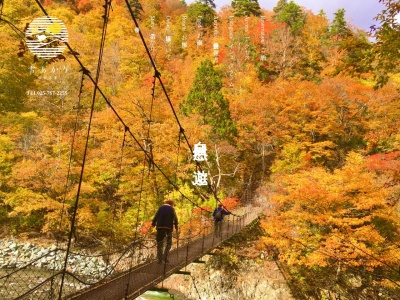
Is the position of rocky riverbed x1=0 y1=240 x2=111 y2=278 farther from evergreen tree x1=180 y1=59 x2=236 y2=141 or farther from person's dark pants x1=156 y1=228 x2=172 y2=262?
person's dark pants x1=156 y1=228 x2=172 y2=262

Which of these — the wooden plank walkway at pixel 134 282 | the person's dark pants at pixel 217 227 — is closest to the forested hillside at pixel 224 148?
the person's dark pants at pixel 217 227

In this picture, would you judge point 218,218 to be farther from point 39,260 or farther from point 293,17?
point 293,17

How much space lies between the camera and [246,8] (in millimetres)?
25812

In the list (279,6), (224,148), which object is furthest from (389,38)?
(279,6)

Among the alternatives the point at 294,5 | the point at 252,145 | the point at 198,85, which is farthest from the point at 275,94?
the point at 294,5

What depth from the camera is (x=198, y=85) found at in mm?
15023

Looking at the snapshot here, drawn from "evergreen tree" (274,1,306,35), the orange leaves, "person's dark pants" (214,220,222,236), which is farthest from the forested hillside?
"person's dark pants" (214,220,222,236)

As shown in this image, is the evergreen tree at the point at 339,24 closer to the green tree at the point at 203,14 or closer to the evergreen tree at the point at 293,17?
the evergreen tree at the point at 293,17

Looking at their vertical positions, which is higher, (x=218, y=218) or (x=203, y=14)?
(x=203, y=14)

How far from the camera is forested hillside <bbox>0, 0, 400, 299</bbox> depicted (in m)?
8.74

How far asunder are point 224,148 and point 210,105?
87.8 inches

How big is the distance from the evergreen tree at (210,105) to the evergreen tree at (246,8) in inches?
512

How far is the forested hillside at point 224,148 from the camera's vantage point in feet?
28.7

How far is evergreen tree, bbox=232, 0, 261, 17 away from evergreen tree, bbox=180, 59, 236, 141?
13012 mm
